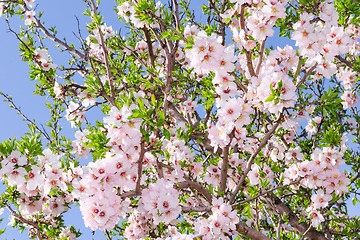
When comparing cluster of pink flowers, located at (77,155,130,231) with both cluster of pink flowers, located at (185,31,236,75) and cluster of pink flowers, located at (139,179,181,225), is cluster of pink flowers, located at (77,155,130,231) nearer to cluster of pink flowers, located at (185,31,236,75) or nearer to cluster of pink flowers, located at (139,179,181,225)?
cluster of pink flowers, located at (139,179,181,225)

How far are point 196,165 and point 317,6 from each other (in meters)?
2.53

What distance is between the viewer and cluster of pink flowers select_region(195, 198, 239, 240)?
10.1 feet

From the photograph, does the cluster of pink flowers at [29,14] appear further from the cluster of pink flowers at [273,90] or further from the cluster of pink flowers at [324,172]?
the cluster of pink flowers at [324,172]

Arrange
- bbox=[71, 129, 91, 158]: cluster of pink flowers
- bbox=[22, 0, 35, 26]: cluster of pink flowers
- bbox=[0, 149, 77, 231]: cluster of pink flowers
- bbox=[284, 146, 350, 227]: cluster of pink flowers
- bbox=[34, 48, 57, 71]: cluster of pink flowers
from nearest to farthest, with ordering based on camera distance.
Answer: bbox=[0, 149, 77, 231]: cluster of pink flowers
bbox=[284, 146, 350, 227]: cluster of pink flowers
bbox=[71, 129, 91, 158]: cluster of pink flowers
bbox=[34, 48, 57, 71]: cluster of pink flowers
bbox=[22, 0, 35, 26]: cluster of pink flowers

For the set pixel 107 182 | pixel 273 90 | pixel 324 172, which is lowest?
pixel 107 182

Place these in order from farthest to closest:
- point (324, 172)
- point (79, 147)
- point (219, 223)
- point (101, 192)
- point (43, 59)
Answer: point (43, 59), point (79, 147), point (324, 172), point (219, 223), point (101, 192)

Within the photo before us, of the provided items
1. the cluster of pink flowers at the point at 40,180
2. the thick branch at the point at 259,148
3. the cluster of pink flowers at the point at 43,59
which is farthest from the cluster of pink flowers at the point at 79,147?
the thick branch at the point at 259,148

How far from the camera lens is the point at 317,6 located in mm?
3404

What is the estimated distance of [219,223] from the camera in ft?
10.2

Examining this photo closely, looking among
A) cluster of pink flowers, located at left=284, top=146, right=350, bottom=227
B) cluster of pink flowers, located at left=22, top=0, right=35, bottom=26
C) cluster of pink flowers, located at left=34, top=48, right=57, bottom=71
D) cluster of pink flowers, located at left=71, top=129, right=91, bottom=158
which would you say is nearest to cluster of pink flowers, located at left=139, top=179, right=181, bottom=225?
cluster of pink flowers, located at left=284, top=146, right=350, bottom=227

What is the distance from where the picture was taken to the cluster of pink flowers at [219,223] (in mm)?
3092

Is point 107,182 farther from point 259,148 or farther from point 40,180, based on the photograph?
point 259,148

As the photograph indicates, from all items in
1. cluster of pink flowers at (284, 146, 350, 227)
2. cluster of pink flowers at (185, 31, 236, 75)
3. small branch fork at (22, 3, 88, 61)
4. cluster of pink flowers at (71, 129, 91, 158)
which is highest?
small branch fork at (22, 3, 88, 61)

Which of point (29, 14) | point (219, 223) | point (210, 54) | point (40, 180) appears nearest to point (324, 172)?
point (219, 223)
